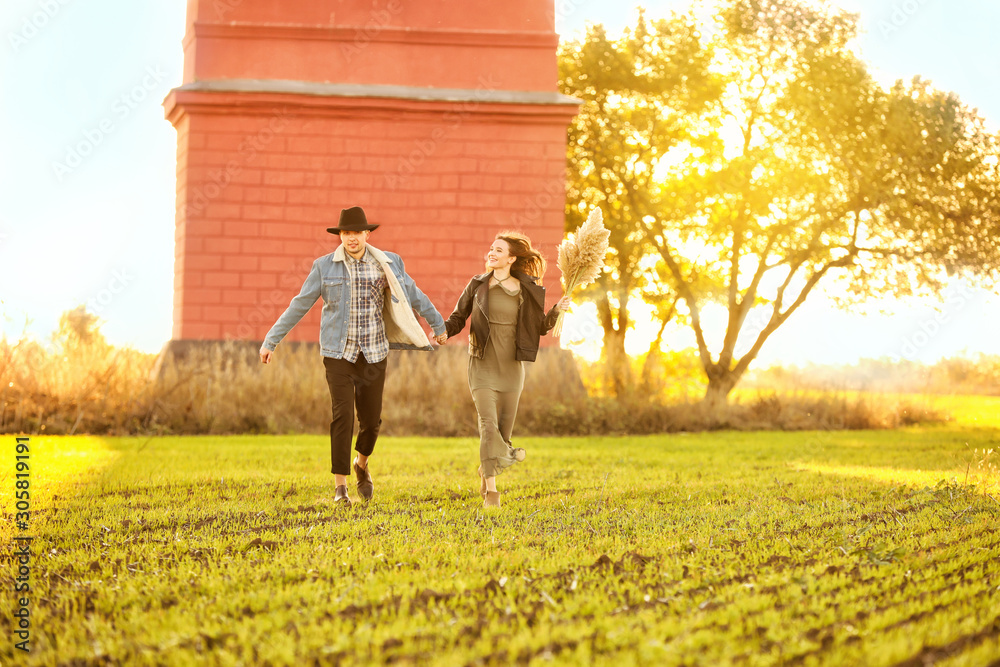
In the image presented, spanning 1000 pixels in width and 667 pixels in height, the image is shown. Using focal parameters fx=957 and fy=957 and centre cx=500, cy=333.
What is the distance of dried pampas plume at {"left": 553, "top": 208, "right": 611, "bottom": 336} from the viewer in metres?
6.97

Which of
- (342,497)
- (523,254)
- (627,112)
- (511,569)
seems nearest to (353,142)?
(627,112)

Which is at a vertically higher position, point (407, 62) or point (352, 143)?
point (407, 62)

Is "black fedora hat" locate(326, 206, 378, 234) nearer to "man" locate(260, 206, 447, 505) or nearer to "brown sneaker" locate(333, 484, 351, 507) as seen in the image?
"man" locate(260, 206, 447, 505)

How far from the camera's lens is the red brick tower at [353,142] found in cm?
1659

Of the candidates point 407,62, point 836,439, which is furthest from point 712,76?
point 836,439

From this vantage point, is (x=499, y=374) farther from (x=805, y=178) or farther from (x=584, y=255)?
(x=805, y=178)

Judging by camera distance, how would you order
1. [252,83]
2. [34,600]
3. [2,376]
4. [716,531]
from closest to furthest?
1. [34,600]
2. [716,531]
3. [2,376]
4. [252,83]

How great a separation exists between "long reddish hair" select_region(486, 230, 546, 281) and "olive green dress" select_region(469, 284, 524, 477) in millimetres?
235

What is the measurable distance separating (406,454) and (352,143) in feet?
26.9

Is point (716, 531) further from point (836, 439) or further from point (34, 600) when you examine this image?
point (836, 439)

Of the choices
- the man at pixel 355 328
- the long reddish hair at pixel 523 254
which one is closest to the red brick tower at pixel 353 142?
the long reddish hair at pixel 523 254

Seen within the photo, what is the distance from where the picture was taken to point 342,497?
6.81 meters

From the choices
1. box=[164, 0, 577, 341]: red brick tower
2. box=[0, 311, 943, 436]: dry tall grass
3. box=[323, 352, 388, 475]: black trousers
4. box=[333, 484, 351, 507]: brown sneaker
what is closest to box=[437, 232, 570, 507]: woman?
box=[323, 352, 388, 475]: black trousers

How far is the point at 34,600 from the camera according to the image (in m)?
4.06
